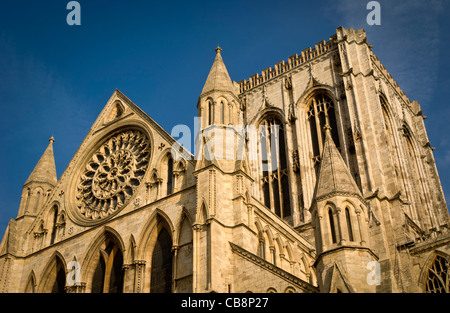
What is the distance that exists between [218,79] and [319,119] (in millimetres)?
15557

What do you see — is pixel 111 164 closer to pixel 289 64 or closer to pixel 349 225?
pixel 349 225

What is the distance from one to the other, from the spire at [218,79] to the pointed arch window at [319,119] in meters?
13.7

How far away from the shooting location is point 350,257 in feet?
63.6

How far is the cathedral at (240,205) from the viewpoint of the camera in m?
21.2

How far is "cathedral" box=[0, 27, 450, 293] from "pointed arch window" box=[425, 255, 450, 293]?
63mm

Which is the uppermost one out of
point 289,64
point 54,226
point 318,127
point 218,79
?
point 289,64

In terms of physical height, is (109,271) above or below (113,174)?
below

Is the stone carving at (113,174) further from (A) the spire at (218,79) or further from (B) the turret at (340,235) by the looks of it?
(B) the turret at (340,235)

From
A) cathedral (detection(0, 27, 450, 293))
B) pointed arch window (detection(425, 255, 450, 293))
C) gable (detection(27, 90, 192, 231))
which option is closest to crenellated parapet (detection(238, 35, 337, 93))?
cathedral (detection(0, 27, 450, 293))

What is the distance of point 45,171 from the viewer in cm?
3219

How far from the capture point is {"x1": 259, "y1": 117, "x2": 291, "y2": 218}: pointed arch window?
40.3m

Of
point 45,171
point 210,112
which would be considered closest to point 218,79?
point 210,112

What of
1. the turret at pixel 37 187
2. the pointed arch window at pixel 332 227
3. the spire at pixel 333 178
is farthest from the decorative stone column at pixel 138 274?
the turret at pixel 37 187

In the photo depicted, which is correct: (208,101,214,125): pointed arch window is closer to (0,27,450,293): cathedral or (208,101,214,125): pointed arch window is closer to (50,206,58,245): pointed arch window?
(0,27,450,293): cathedral
